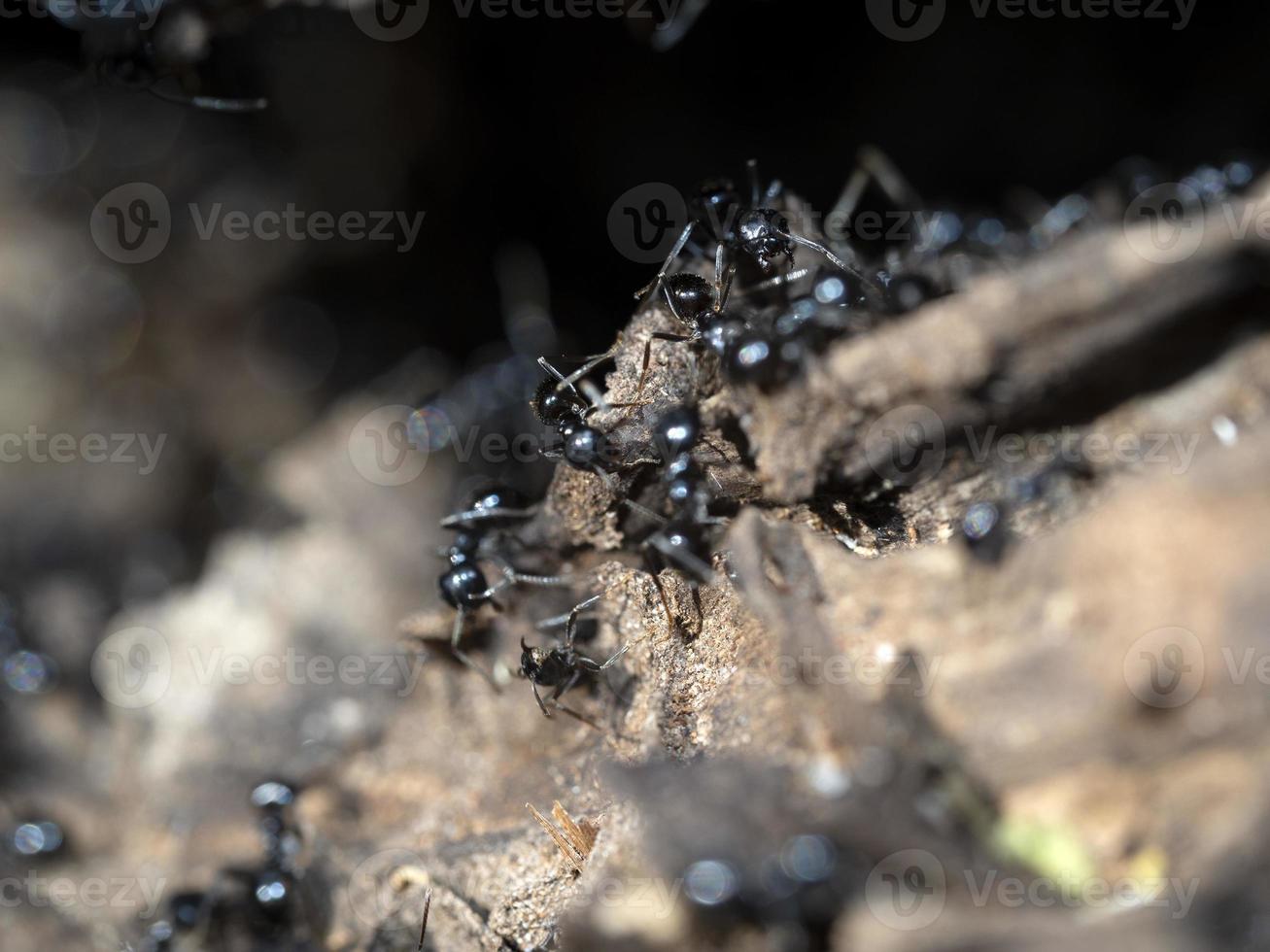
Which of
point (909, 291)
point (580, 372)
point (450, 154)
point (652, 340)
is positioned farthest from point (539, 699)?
Answer: point (450, 154)

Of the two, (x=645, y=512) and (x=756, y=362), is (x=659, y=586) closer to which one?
(x=645, y=512)

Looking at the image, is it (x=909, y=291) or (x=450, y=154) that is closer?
(x=909, y=291)

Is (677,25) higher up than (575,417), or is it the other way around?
(677,25)

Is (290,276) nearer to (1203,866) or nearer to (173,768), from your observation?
(173,768)

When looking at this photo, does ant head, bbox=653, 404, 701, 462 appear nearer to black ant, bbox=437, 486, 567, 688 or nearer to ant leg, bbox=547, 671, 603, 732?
black ant, bbox=437, 486, 567, 688

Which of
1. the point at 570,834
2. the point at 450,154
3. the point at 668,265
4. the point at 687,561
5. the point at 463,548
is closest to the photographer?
the point at 570,834

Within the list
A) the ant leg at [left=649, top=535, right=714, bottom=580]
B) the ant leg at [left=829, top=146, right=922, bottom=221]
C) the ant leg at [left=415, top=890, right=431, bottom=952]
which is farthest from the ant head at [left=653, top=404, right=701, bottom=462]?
the ant leg at [left=829, top=146, right=922, bottom=221]
